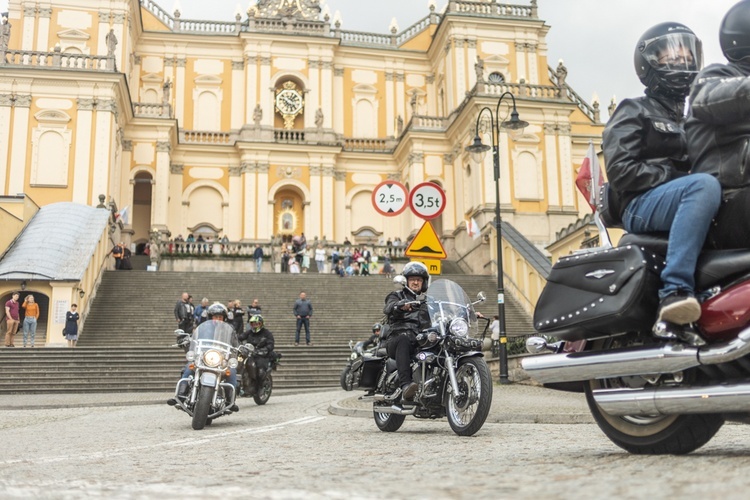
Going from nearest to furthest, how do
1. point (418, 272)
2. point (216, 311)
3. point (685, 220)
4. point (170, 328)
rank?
point (685, 220) < point (418, 272) < point (216, 311) < point (170, 328)

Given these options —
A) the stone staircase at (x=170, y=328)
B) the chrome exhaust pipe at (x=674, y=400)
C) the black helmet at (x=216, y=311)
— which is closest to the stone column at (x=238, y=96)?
the stone staircase at (x=170, y=328)

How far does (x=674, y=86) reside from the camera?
4.34 m

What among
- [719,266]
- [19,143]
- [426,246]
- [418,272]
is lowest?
[719,266]

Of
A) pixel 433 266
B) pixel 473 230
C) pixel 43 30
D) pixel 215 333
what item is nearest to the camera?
pixel 215 333

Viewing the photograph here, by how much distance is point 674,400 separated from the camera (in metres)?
3.57

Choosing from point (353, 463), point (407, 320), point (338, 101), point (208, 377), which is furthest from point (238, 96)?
point (353, 463)

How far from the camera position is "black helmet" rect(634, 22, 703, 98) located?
430cm

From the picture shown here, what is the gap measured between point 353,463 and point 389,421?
3274mm

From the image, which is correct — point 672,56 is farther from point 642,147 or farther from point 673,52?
point 642,147

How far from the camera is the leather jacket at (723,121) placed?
12.2ft

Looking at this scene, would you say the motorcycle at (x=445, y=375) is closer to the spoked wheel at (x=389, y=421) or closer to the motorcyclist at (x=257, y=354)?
the spoked wheel at (x=389, y=421)

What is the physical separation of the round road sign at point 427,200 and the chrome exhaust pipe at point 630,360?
6.64m

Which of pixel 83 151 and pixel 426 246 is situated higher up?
pixel 83 151

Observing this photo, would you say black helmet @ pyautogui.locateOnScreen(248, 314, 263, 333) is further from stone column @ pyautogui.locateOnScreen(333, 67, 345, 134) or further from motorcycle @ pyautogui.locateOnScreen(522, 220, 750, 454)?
stone column @ pyautogui.locateOnScreen(333, 67, 345, 134)
